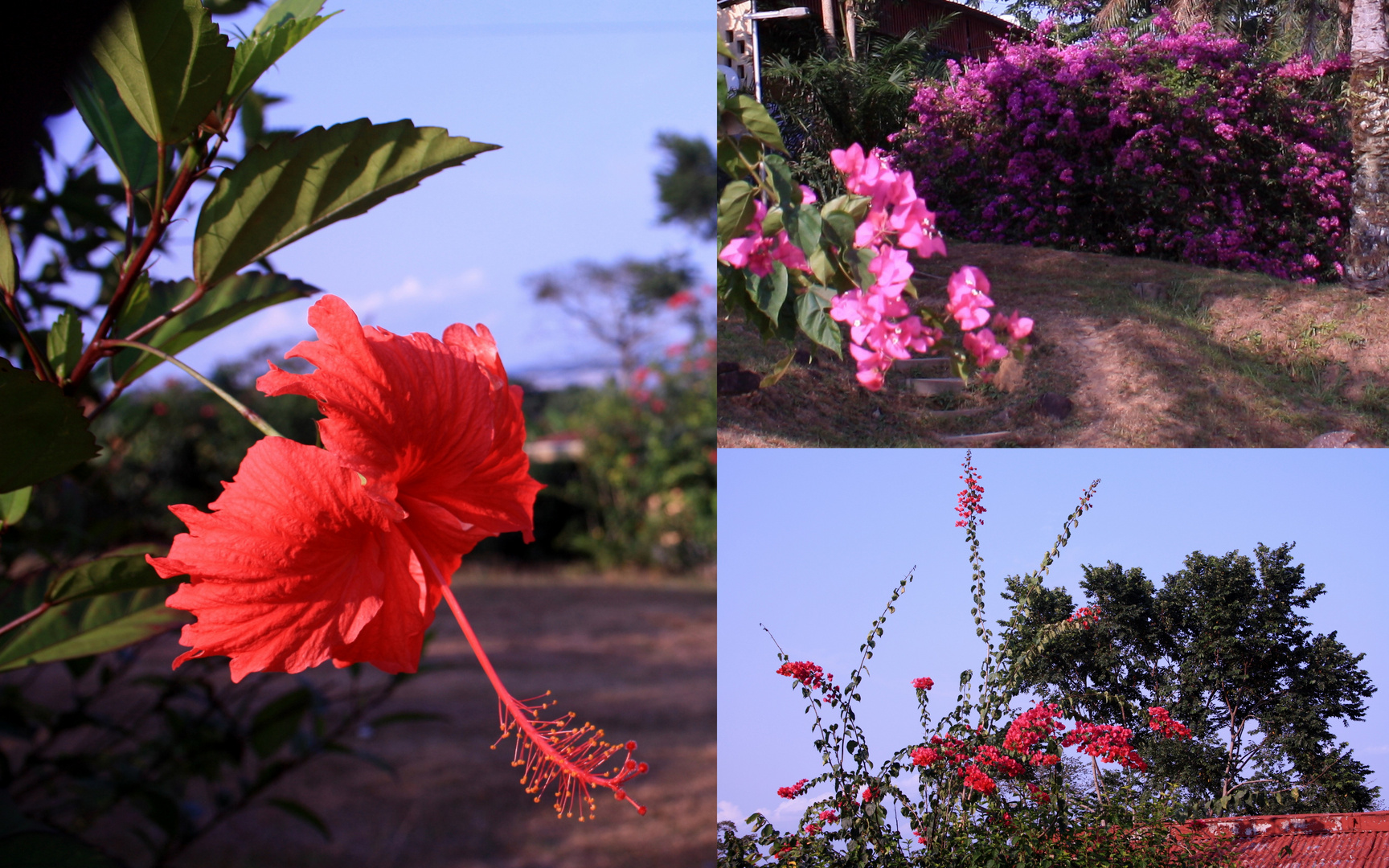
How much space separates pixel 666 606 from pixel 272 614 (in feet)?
14.0

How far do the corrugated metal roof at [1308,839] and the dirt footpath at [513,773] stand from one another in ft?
3.73

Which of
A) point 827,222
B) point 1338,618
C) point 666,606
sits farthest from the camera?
point 666,606

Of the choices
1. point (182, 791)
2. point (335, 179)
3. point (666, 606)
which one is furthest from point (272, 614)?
point (666, 606)

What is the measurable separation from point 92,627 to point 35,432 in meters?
0.29

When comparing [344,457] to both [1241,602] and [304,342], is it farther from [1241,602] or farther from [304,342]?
[1241,602]

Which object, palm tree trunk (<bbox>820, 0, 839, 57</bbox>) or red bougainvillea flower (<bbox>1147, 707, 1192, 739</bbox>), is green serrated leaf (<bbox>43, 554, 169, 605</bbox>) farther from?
red bougainvillea flower (<bbox>1147, 707, 1192, 739</bbox>)

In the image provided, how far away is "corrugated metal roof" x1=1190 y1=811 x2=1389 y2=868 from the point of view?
160 centimetres

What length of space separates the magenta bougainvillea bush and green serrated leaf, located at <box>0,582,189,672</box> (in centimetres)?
126

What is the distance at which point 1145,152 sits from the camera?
153cm

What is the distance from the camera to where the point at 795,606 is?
1662 mm

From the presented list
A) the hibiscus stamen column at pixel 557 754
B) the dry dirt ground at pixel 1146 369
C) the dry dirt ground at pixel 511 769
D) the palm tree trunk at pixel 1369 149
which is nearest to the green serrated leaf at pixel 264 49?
the hibiscus stamen column at pixel 557 754

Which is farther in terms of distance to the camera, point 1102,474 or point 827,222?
point 1102,474

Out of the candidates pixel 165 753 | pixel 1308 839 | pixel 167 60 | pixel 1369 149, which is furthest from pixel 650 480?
pixel 167 60

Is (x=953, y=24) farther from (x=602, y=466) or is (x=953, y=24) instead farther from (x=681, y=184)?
(x=681, y=184)
